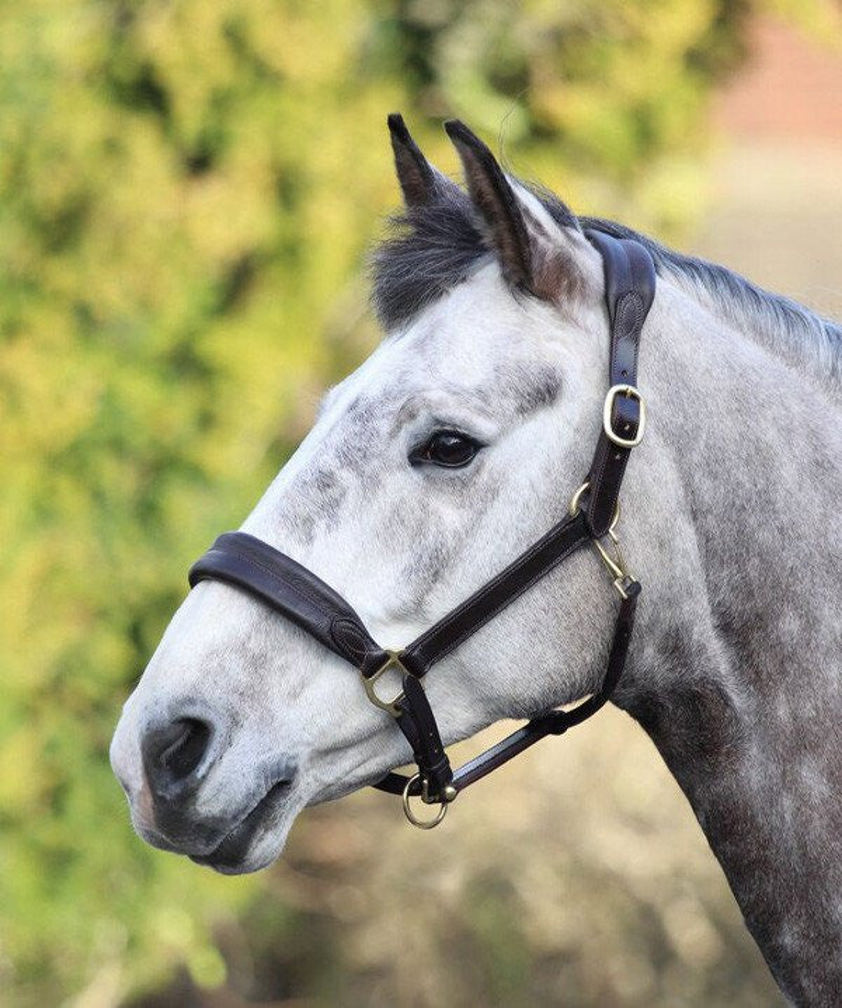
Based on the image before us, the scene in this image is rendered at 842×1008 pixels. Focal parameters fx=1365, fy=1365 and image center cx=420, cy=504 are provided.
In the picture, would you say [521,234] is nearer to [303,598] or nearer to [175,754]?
[303,598]

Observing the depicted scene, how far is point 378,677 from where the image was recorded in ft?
7.12

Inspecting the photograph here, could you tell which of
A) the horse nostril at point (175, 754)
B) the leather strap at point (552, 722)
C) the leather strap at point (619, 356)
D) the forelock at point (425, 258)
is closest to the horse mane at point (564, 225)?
the forelock at point (425, 258)

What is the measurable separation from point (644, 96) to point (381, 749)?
4824 mm

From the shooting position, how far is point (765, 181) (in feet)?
38.3

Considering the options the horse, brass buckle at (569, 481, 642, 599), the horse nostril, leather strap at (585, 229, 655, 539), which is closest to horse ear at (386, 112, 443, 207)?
the horse

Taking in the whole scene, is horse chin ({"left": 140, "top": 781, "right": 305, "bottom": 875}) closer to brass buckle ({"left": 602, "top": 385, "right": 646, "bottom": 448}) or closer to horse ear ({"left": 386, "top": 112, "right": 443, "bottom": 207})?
brass buckle ({"left": 602, "top": 385, "right": 646, "bottom": 448})

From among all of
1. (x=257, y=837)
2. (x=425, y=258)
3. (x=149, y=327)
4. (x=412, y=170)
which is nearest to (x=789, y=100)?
(x=149, y=327)

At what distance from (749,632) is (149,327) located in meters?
3.25

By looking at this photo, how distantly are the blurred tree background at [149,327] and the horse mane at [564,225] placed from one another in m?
2.67

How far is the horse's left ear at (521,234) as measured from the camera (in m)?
2.17

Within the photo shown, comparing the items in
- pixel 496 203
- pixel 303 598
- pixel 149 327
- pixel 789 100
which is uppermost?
pixel 496 203

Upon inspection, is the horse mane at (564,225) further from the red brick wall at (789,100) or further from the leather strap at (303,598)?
Result: the red brick wall at (789,100)

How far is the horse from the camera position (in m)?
2.11

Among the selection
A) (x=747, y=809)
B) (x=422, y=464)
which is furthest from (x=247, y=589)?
(x=747, y=809)
